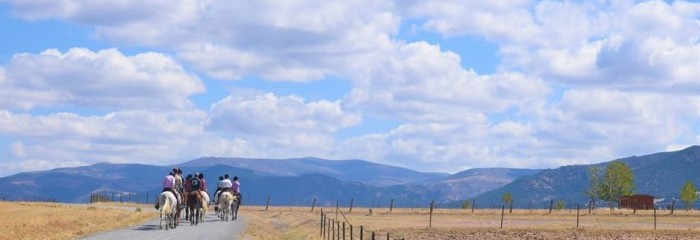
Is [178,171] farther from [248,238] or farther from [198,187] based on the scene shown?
[248,238]

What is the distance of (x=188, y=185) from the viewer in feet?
201

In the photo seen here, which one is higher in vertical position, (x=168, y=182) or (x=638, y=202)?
(x=638, y=202)

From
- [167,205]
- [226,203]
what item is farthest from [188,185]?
[226,203]

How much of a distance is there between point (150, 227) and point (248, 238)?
912 cm

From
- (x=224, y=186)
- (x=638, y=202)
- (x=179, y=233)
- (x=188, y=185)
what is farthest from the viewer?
(x=638, y=202)

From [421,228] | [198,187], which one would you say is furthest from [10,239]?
[421,228]

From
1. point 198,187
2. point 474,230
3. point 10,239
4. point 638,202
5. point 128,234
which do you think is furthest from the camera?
→ point 638,202

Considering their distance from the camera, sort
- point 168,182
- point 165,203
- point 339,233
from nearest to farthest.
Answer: point 165,203
point 168,182
point 339,233

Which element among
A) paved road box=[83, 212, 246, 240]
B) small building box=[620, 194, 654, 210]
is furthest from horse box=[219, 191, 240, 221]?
small building box=[620, 194, 654, 210]

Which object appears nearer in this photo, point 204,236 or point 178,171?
point 204,236

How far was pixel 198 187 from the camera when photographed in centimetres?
6156

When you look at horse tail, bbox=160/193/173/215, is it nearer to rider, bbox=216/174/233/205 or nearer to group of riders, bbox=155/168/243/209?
group of riders, bbox=155/168/243/209

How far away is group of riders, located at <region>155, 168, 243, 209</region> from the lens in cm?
5501

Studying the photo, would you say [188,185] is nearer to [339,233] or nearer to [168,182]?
[168,182]
